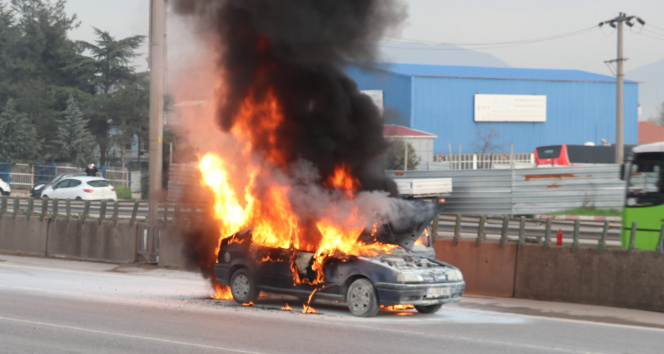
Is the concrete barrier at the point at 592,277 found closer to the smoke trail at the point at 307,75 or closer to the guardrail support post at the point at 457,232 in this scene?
the guardrail support post at the point at 457,232

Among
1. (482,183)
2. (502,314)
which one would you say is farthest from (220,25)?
(482,183)

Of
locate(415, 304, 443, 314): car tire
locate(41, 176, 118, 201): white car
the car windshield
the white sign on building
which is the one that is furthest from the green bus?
the white sign on building

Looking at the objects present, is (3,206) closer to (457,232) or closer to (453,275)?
(457,232)

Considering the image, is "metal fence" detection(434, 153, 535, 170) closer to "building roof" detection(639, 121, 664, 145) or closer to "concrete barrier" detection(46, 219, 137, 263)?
"concrete barrier" detection(46, 219, 137, 263)

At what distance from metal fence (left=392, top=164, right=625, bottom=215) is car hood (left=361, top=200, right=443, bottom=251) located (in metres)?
20.1

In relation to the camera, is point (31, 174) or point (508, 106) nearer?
point (31, 174)

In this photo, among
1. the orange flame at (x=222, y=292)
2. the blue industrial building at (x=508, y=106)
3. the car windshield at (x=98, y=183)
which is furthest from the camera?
the blue industrial building at (x=508, y=106)

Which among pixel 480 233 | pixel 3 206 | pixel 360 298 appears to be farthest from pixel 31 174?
pixel 360 298

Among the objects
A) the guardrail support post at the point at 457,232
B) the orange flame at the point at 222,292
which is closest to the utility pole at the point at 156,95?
the orange flame at the point at 222,292

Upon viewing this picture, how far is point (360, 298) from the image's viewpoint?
41.1 ft

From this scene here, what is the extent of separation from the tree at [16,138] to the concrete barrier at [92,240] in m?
34.6

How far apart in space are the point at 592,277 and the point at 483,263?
228cm

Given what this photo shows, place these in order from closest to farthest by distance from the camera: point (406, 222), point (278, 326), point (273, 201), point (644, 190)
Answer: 1. point (278, 326)
2. point (406, 222)
3. point (273, 201)
4. point (644, 190)

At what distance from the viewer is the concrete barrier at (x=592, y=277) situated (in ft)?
46.7
